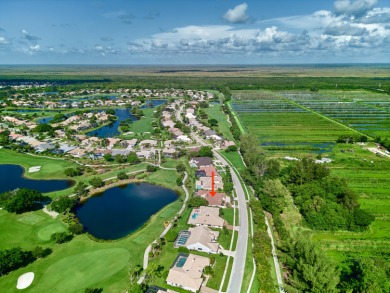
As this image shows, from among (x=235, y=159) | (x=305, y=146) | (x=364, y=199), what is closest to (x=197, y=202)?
(x=235, y=159)

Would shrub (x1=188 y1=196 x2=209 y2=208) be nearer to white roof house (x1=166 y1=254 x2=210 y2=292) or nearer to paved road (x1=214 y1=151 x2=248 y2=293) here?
paved road (x1=214 y1=151 x2=248 y2=293)

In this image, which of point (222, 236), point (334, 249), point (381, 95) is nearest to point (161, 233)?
point (222, 236)

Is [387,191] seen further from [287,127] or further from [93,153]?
[93,153]

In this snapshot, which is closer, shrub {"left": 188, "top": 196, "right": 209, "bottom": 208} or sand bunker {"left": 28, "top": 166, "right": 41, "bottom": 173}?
shrub {"left": 188, "top": 196, "right": 209, "bottom": 208}

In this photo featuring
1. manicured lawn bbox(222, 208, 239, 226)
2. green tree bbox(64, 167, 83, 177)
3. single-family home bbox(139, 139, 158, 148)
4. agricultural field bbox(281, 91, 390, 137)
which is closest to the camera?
manicured lawn bbox(222, 208, 239, 226)

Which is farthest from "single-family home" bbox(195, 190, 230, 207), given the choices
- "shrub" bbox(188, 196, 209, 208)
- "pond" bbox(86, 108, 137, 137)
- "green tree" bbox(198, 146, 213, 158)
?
"pond" bbox(86, 108, 137, 137)

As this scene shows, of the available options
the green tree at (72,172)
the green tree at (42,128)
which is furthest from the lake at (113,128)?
the green tree at (72,172)
